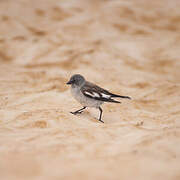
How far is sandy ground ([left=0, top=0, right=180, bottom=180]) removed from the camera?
3.62 meters

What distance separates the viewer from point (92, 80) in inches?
364

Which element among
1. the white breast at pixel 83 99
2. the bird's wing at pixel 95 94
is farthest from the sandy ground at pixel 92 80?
the bird's wing at pixel 95 94

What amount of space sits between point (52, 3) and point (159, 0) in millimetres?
6068

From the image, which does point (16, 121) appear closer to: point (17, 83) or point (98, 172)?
point (98, 172)

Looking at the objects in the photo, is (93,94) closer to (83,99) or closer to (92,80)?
(83,99)

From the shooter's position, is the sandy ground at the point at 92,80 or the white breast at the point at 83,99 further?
the white breast at the point at 83,99

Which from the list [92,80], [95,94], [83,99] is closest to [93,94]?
[95,94]

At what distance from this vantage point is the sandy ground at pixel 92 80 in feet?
11.9

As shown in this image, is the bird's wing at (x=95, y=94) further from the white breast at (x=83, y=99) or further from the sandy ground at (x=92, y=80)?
the sandy ground at (x=92, y=80)

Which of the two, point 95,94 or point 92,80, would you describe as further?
point 92,80

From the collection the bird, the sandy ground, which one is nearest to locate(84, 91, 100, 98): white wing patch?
the bird

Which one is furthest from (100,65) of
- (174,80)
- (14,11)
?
(14,11)

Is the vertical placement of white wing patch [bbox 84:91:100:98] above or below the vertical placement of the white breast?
above

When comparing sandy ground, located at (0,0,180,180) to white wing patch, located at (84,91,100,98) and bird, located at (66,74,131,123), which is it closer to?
bird, located at (66,74,131,123)
